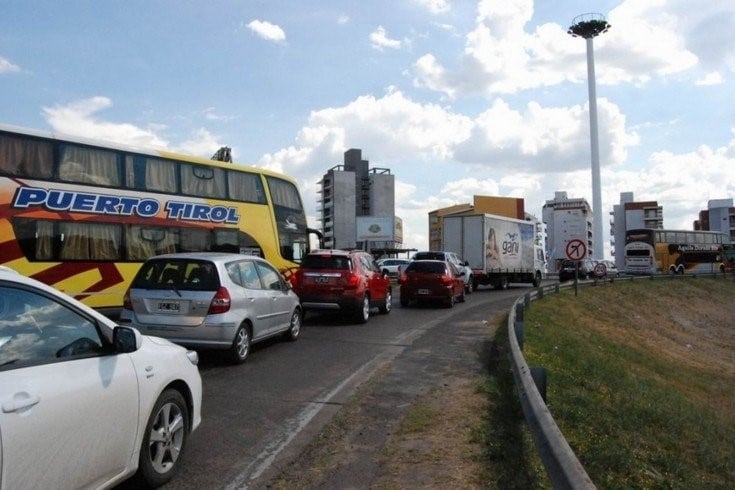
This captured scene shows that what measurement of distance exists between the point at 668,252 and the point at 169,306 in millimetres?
52825

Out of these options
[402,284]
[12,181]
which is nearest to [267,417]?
[12,181]

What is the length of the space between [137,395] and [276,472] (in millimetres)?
1389

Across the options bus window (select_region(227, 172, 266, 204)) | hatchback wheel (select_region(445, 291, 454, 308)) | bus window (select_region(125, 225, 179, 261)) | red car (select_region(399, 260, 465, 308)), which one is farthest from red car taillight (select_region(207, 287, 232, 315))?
hatchback wheel (select_region(445, 291, 454, 308))

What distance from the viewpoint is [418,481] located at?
14.9ft

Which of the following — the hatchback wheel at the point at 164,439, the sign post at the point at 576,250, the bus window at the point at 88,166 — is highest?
the bus window at the point at 88,166

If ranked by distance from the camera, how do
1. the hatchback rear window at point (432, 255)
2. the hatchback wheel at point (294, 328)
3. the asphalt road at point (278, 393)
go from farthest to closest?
the hatchback rear window at point (432, 255) < the hatchback wheel at point (294, 328) < the asphalt road at point (278, 393)

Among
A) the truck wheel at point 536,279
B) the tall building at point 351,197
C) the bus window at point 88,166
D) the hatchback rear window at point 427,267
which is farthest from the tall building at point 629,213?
the bus window at point 88,166

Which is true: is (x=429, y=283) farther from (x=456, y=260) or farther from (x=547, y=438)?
(x=547, y=438)

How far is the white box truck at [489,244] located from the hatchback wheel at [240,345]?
67.6ft

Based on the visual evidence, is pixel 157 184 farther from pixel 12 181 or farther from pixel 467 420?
pixel 467 420

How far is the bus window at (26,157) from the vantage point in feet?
36.4

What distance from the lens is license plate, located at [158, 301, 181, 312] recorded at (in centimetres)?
877

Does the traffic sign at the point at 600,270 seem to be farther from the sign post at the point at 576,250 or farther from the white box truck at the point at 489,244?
the sign post at the point at 576,250

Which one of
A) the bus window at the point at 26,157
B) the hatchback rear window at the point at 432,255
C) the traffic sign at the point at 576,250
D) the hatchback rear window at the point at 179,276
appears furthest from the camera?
the hatchback rear window at the point at 432,255
